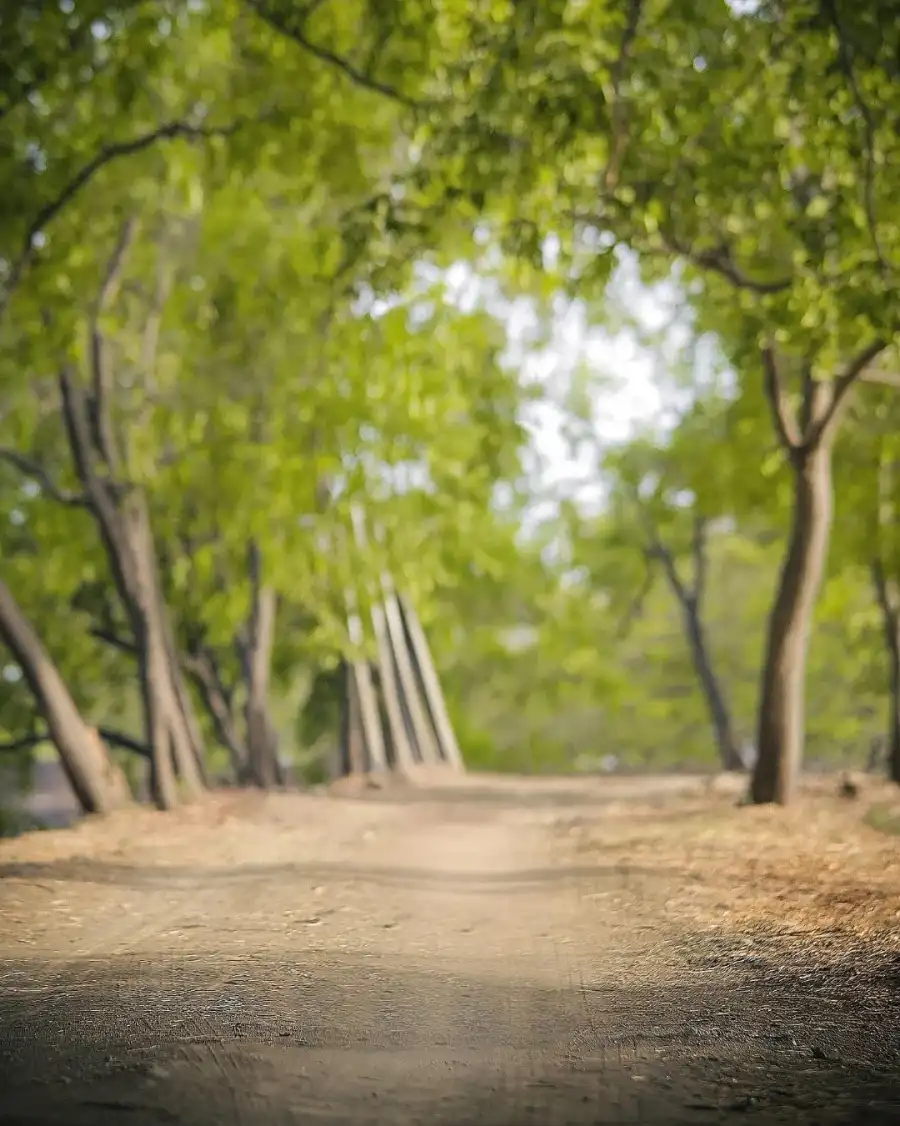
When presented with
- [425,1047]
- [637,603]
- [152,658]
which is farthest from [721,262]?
[637,603]

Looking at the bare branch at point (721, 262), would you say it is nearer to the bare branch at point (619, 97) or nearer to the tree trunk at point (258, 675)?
the bare branch at point (619, 97)

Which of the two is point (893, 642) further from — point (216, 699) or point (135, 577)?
point (216, 699)

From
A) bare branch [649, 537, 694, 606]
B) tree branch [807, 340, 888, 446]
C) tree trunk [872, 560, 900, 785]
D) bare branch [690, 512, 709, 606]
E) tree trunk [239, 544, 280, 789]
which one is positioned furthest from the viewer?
bare branch [649, 537, 694, 606]

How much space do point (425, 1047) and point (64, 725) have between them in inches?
340

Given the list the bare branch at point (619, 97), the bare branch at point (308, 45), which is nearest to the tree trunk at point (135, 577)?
the bare branch at point (308, 45)

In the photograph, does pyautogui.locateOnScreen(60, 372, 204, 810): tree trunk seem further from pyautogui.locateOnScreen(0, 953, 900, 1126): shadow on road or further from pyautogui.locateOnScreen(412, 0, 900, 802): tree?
pyautogui.locateOnScreen(0, 953, 900, 1126): shadow on road

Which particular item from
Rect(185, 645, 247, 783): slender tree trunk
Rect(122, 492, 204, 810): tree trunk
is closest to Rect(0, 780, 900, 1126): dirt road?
Rect(122, 492, 204, 810): tree trunk

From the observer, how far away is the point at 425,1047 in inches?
181

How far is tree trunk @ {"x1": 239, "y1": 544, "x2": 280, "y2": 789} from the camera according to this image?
1911 cm

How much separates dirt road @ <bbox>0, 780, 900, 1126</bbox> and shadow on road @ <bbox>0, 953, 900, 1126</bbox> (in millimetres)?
16

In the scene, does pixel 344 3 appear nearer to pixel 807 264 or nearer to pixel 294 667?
pixel 807 264

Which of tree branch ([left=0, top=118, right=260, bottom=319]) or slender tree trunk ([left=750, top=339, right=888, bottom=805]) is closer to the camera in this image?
tree branch ([left=0, top=118, right=260, bottom=319])

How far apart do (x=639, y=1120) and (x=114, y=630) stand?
20212 millimetres

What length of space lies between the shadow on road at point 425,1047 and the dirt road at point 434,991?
2 cm
